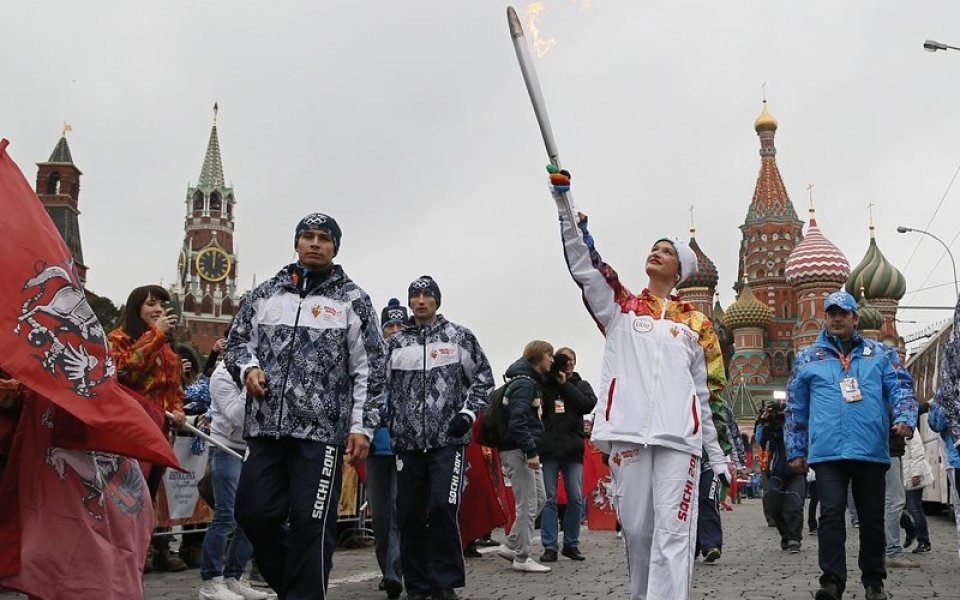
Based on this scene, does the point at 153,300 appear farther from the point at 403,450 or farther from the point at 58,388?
the point at 58,388

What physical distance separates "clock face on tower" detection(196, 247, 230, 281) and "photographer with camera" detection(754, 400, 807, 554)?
136502mm

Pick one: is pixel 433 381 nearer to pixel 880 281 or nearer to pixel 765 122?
pixel 880 281

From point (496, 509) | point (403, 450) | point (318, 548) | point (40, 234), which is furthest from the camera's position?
point (496, 509)

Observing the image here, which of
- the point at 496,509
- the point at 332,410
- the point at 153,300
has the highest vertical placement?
the point at 153,300

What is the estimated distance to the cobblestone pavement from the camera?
26.6 ft

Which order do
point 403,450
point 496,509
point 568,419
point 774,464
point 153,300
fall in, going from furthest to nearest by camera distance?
point 774,464 → point 568,419 → point 496,509 → point 403,450 → point 153,300

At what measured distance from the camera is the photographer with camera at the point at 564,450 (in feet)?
36.6

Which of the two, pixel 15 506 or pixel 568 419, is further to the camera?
pixel 568 419

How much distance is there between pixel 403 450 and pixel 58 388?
3469mm

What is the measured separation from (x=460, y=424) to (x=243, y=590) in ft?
6.42

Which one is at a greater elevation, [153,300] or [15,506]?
[153,300]

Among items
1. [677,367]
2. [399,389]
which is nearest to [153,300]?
A: [399,389]

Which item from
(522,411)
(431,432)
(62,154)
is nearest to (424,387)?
(431,432)

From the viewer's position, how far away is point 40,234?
16.4ft
